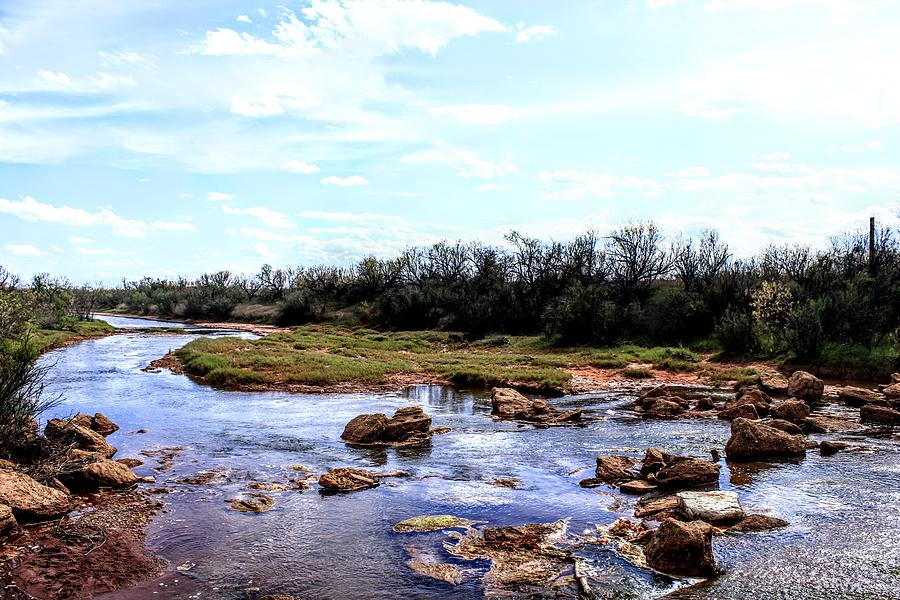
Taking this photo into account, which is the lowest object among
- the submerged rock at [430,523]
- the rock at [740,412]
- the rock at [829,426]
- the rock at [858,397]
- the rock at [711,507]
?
the submerged rock at [430,523]

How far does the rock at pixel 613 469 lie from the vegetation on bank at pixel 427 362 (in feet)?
44.9

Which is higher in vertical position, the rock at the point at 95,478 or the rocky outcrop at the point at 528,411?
the rocky outcrop at the point at 528,411

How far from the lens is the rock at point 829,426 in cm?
2091

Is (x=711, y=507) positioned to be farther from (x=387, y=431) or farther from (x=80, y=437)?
(x=80, y=437)

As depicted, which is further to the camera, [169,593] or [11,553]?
[11,553]

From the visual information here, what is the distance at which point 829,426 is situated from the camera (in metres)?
21.3

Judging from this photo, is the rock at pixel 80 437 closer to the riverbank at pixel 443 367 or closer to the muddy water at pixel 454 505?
the muddy water at pixel 454 505

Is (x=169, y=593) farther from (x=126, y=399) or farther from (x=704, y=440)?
(x=126, y=399)

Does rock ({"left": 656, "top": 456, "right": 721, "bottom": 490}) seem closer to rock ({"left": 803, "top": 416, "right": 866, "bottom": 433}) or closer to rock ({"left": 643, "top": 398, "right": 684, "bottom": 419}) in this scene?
rock ({"left": 803, "top": 416, "right": 866, "bottom": 433})

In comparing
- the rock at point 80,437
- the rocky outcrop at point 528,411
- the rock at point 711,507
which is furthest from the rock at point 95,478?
the rocky outcrop at point 528,411

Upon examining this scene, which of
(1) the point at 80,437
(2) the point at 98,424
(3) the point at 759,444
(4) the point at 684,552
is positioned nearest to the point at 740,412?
(3) the point at 759,444

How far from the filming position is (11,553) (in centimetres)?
1102

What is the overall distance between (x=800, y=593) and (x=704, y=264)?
170 feet

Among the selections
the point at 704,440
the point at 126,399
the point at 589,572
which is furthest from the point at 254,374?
the point at 589,572
